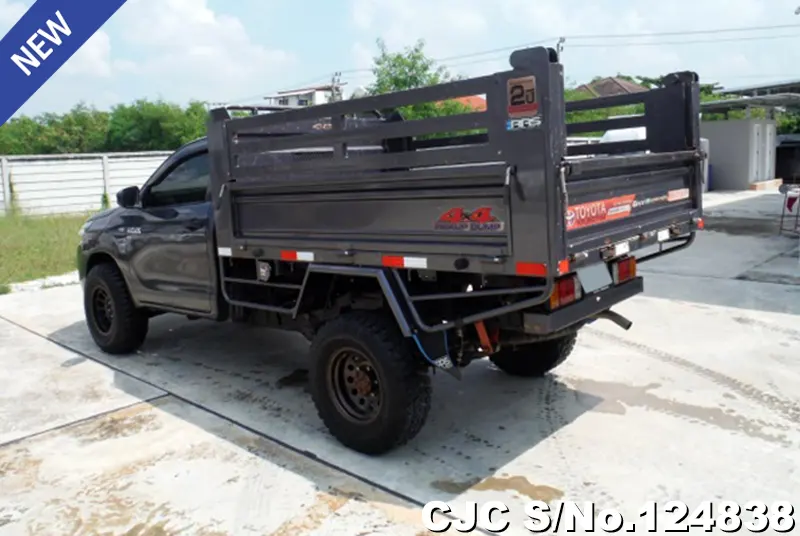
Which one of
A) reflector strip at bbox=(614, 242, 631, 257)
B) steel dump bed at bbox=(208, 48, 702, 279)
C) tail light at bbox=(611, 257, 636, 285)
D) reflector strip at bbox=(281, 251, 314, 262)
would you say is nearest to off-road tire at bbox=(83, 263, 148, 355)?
steel dump bed at bbox=(208, 48, 702, 279)

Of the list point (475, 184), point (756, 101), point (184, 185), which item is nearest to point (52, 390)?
point (184, 185)

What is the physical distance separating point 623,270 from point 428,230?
1345 mm

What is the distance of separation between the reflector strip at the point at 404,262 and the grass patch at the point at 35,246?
762cm

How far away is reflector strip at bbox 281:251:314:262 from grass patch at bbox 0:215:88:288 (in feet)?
22.2

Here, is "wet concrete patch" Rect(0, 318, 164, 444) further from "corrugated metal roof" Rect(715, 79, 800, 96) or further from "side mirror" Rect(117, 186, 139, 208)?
"corrugated metal roof" Rect(715, 79, 800, 96)

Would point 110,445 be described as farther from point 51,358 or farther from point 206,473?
point 51,358

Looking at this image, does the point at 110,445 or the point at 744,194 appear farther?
the point at 744,194

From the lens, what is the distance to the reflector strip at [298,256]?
4317 mm

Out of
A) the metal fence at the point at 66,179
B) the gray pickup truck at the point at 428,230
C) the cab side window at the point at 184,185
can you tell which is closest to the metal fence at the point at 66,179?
the metal fence at the point at 66,179

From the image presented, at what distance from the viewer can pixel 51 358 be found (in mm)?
6375

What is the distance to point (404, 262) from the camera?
3.82 meters

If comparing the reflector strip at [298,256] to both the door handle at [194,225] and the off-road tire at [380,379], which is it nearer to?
the off-road tire at [380,379]

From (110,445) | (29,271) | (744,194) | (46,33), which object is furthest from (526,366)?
(744,194)

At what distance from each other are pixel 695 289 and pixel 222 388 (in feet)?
18.0
